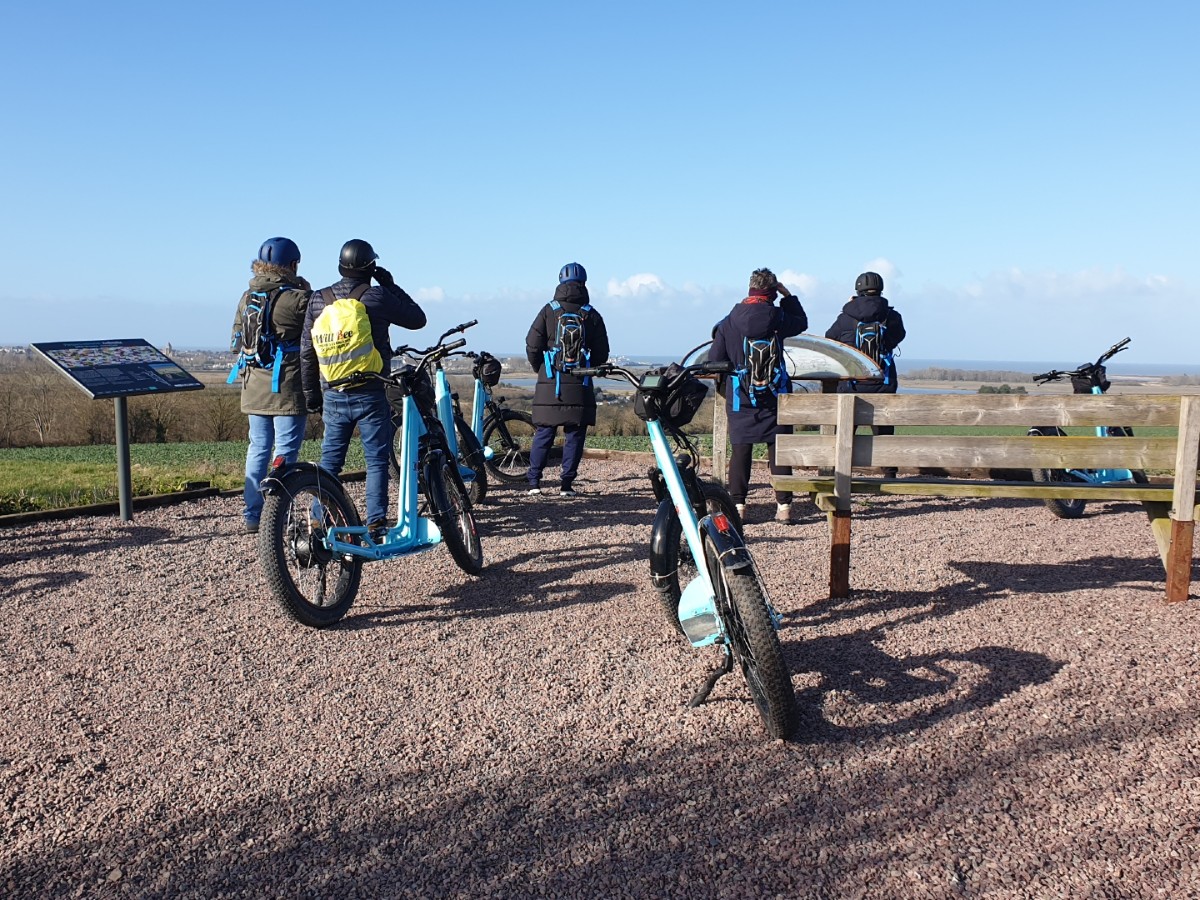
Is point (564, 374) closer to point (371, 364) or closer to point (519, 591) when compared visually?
point (371, 364)

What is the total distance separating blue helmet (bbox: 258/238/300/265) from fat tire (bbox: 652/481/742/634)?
3747 millimetres

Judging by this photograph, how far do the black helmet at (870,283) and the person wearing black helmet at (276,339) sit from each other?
4.88 meters

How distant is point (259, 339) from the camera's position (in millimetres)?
6703

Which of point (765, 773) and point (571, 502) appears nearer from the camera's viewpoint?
point (765, 773)

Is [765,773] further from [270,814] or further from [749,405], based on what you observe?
[749,405]

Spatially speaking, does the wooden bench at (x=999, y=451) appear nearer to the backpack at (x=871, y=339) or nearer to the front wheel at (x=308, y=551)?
the front wheel at (x=308, y=551)

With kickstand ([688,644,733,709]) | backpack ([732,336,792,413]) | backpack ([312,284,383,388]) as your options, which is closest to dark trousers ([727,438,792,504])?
backpack ([732,336,792,413])

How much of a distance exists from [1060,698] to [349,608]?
3286mm

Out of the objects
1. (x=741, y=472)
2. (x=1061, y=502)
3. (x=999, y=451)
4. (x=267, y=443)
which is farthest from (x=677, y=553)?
(x=1061, y=502)

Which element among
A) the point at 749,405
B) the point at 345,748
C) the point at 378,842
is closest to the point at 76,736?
Result: the point at 345,748

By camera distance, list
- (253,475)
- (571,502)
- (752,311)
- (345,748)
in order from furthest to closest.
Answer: (571,502) → (752,311) → (253,475) → (345,748)

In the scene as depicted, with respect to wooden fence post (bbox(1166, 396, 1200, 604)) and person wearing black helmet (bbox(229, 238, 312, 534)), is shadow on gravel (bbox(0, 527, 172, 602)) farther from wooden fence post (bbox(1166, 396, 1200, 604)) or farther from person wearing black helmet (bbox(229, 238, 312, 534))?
wooden fence post (bbox(1166, 396, 1200, 604))

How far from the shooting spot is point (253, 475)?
6961mm

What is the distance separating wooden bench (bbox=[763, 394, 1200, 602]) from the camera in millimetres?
5312
